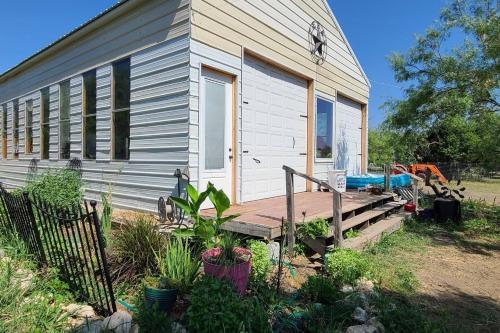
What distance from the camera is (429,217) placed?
26.4ft

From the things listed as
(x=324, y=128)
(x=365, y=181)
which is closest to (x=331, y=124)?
(x=324, y=128)

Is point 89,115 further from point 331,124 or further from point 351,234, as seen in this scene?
point 331,124

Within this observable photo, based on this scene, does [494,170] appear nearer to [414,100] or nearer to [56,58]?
[414,100]

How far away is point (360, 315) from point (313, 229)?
1756 mm

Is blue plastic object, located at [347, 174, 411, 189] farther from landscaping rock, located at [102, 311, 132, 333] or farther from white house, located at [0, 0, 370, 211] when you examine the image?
landscaping rock, located at [102, 311, 132, 333]

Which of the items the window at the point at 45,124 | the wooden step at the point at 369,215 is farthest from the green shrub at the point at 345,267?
the window at the point at 45,124

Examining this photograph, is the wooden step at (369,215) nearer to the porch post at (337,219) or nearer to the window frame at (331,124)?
the porch post at (337,219)

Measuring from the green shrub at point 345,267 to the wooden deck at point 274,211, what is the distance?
74 centimetres

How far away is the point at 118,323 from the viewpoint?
288 cm

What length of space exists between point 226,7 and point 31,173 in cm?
739

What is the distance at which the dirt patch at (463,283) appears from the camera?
349cm

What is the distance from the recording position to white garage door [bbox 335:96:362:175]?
10281 millimetres

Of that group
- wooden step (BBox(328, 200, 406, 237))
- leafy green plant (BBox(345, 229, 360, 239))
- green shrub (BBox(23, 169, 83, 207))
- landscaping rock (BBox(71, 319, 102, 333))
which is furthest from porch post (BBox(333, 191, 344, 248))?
green shrub (BBox(23, 169, 83, 207))

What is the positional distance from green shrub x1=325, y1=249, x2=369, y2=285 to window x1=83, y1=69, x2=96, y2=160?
209 inches
